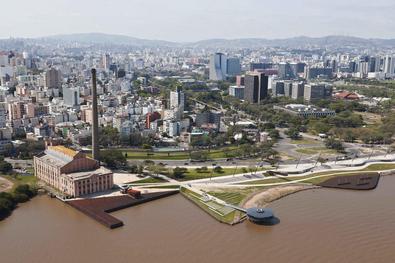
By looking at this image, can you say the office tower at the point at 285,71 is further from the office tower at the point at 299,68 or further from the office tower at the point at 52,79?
the office tower at the point at 52,79

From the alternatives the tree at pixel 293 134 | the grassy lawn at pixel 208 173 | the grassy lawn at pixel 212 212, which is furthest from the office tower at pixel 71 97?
the grassy lawn at pixel 212 212

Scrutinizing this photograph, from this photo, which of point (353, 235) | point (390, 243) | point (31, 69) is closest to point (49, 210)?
point (353, 235)

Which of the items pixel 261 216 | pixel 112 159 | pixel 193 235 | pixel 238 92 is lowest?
pixel 193 235

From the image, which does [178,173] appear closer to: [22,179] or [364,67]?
[22,179]

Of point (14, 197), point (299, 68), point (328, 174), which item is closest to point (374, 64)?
point (299, 68)

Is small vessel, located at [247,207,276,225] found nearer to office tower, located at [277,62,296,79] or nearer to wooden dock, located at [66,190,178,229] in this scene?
wooden dock, located at [66,190,178,229]

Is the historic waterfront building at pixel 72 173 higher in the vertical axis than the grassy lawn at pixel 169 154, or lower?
higher
